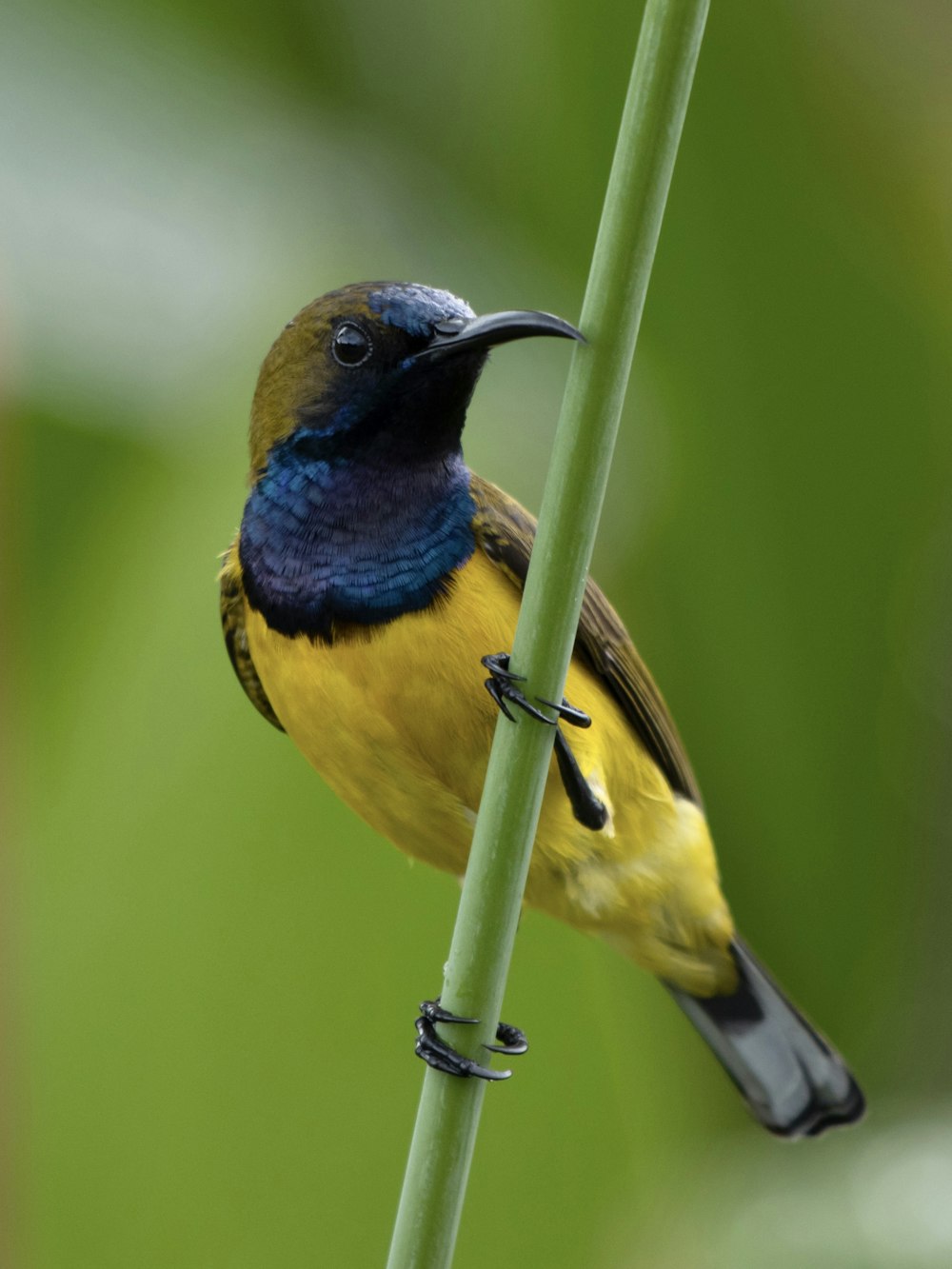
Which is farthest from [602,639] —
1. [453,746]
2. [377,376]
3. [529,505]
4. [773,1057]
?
[773,1057]

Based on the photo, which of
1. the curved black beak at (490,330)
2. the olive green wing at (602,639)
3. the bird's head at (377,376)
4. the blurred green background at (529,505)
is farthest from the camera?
the blurred green background at (529,505)

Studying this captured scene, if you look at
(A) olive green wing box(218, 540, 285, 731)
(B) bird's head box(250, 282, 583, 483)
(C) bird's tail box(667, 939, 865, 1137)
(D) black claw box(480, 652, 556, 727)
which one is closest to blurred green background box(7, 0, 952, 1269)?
(C) bird's tail box(667, 939, 865, 1137)

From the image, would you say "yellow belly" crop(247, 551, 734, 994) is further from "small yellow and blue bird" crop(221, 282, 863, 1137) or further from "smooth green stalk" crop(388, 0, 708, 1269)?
"smooth green stalk" crop(388, 0, 708, 1269)

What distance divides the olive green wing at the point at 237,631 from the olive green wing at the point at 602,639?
0.62 feet

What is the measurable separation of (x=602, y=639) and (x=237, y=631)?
0.28m

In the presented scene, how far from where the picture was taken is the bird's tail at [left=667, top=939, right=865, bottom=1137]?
1458 mm

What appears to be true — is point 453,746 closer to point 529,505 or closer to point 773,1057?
point 529,505

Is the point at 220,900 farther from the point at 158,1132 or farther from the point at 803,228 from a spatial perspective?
the point at 803,228

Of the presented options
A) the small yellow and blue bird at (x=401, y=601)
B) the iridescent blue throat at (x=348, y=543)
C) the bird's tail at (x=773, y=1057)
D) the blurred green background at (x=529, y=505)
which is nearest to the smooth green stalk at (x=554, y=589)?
the small yellow and blue bird at (x=401, y=601)

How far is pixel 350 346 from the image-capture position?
994mm

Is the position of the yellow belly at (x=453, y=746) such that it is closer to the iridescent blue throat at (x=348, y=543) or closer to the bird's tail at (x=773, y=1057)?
the iridescent blue throat at (x=348, y=543)

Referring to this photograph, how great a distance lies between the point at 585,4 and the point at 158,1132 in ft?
3.89

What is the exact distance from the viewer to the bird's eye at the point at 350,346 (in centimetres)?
98

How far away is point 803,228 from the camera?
1506 millimetres
